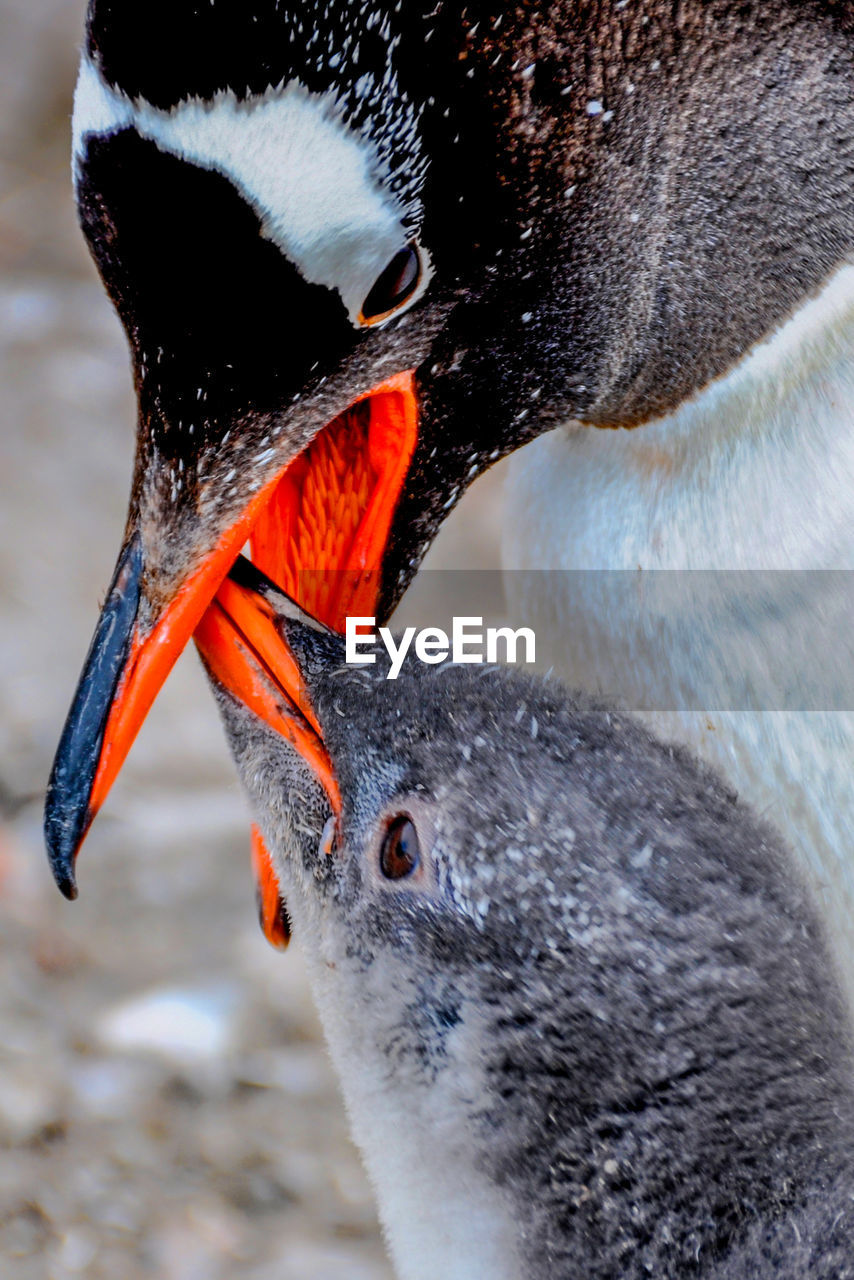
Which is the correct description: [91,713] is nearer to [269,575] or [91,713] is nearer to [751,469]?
[269,575]

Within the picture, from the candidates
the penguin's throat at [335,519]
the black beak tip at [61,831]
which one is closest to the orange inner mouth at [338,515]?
the penguin's throat at [335,519]

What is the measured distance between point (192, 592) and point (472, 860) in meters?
0.21

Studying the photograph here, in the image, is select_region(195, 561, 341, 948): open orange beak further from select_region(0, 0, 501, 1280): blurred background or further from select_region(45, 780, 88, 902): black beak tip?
select_region(0, 0, 501, 1280): blurred background

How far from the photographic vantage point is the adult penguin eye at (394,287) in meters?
0.77

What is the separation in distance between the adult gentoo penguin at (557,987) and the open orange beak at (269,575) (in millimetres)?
68

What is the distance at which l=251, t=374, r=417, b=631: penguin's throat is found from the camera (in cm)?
89

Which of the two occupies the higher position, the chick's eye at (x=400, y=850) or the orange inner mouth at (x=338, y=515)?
the orange inner mouth at (x=338, y=515)

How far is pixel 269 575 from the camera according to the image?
0.92 m

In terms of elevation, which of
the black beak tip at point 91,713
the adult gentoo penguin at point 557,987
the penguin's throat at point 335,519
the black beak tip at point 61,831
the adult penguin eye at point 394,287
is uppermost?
the adult penguin eye at point 394,287

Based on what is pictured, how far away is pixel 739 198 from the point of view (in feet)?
2.77

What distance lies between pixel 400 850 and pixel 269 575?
24 cm

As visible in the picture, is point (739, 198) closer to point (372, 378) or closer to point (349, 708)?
point (372, 378)

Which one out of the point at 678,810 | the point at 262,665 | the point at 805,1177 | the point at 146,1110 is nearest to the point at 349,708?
the point at 262,665

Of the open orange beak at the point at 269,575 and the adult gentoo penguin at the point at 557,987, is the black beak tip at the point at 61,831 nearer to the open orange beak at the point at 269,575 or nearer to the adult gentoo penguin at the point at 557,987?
the open orange beak at the point at 269,575
